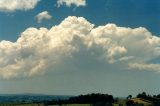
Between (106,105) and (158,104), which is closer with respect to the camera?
(106,105)

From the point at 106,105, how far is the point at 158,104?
35159 millimetres

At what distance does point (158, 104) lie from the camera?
174 metres

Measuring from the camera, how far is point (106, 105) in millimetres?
150875
